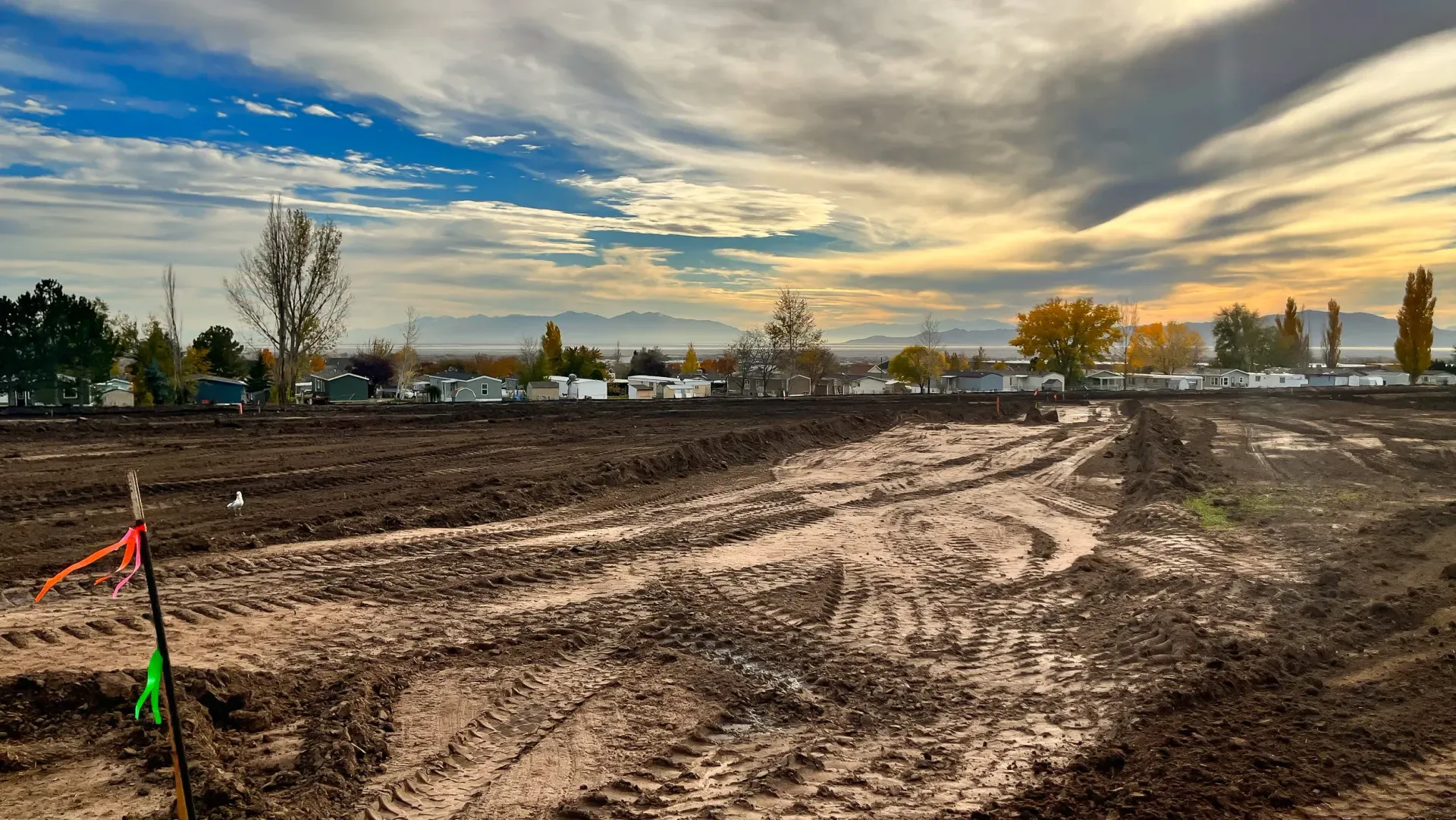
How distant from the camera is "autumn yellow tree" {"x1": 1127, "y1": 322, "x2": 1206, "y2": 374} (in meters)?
126

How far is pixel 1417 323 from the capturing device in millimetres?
89500

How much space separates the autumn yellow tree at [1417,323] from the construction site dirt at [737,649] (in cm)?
9264

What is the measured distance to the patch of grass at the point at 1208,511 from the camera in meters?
14.4

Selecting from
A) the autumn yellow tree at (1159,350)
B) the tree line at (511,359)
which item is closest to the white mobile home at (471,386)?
the tree line at (511,359)

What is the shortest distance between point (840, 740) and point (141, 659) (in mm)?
6542

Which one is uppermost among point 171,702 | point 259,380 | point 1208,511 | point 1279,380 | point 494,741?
point 259,380

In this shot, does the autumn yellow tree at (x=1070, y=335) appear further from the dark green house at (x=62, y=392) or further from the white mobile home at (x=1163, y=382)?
the dark green house at (x=62, y=392)

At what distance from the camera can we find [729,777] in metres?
5.79

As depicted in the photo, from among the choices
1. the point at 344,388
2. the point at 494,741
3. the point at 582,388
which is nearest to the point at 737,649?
the point at 494,741

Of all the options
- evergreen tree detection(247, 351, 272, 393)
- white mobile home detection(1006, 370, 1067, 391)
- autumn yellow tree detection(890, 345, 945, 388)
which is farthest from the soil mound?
evergreen tree detection(247, 351, 272, 393)

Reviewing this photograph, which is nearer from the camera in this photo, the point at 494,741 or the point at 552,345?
the point at 494,741

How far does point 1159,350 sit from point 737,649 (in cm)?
13640

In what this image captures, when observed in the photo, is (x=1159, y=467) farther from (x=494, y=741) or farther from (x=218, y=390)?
(x=218, y=390)

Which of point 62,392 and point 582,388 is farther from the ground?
point 62,392
